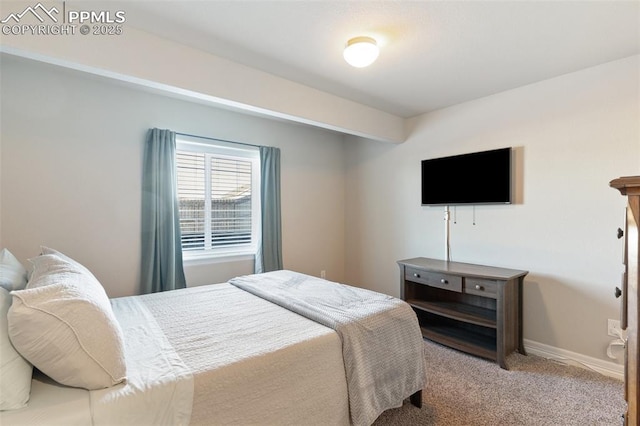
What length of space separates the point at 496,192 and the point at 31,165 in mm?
4098

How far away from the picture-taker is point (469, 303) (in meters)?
3.06

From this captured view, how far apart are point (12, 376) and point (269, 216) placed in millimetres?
2727

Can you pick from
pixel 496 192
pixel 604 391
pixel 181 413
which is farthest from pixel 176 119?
pixel 604 391

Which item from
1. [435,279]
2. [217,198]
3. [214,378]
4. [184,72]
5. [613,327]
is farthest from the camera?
[217,198]

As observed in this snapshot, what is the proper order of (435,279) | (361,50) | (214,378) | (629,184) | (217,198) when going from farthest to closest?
(217,198)
(435,279)
(361,50)
(214,378)
(629,184)

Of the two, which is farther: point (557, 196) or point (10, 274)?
point (557, 196)

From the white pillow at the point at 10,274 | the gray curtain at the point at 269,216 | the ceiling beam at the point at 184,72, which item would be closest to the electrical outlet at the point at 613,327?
the ceiling beam at the point at 184,72

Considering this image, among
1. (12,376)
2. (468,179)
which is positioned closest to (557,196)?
(468,179)

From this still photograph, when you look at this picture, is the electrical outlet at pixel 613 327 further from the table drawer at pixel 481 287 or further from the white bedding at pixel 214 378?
the white bedding at pixel 214 378

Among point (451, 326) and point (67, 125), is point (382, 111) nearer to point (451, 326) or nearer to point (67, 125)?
point (451, 326)

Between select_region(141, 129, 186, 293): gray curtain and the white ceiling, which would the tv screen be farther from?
select_region(141, 129, 186, 293): gray curtain

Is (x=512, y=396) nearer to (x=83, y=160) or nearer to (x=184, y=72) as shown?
(x=184, y=72)

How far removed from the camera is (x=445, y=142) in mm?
3408

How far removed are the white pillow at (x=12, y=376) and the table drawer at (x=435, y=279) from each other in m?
2.82
